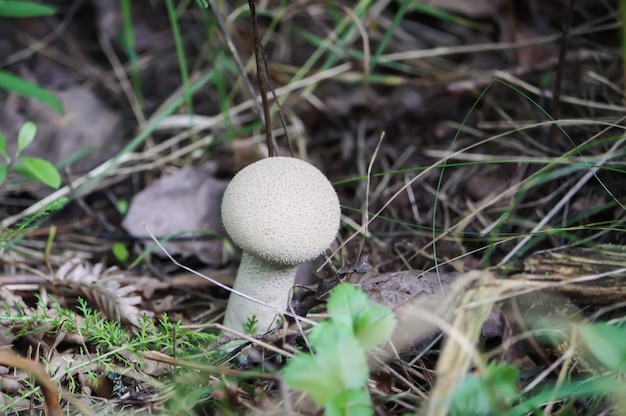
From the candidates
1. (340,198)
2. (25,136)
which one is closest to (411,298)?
(340,198)

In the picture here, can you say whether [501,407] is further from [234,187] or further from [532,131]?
[532,131]

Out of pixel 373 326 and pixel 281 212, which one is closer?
pixel 373 326

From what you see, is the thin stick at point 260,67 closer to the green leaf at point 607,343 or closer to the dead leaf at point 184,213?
the dead leaf at point 184,213

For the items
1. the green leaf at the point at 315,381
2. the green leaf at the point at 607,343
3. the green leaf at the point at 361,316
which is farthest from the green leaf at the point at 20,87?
the green leaf at the point at 607,343

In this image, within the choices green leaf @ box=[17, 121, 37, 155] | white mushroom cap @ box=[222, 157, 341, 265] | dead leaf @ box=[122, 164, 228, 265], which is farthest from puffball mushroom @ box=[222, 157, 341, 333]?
green leaf @ box=[17, 121, 37, 155]

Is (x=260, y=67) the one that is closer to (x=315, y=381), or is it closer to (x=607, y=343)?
(x=315, y=381)

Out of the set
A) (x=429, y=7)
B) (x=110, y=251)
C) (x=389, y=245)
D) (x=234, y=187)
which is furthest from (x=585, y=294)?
(x=429, y=7)
